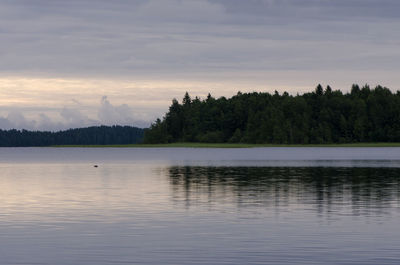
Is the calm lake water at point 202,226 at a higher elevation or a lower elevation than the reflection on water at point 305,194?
lower

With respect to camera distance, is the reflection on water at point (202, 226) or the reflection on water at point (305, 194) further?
the reflection on water at point (305, 194)

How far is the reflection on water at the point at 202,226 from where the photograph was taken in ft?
93.6

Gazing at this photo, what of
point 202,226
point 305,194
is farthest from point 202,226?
point 305,194

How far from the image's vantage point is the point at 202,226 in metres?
37.4

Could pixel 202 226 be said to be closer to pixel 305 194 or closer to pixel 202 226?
pixel 202 226

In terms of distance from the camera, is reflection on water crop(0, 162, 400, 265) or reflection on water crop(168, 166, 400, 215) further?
reflection on water crop(168, 166, 400, 215)

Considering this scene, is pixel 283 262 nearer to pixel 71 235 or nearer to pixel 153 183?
pixel 71 235

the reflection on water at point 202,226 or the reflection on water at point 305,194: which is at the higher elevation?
the reflection on water at point 305,194

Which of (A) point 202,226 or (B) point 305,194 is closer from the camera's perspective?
(A) point 202,226

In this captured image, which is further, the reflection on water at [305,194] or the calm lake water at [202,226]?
Result: the reflection on water at [305,194]

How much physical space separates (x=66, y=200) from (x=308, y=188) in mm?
22859

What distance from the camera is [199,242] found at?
32.0 m

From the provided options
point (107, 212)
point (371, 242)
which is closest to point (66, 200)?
point (107, 212)

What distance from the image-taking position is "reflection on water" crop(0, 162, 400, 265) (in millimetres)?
28516
